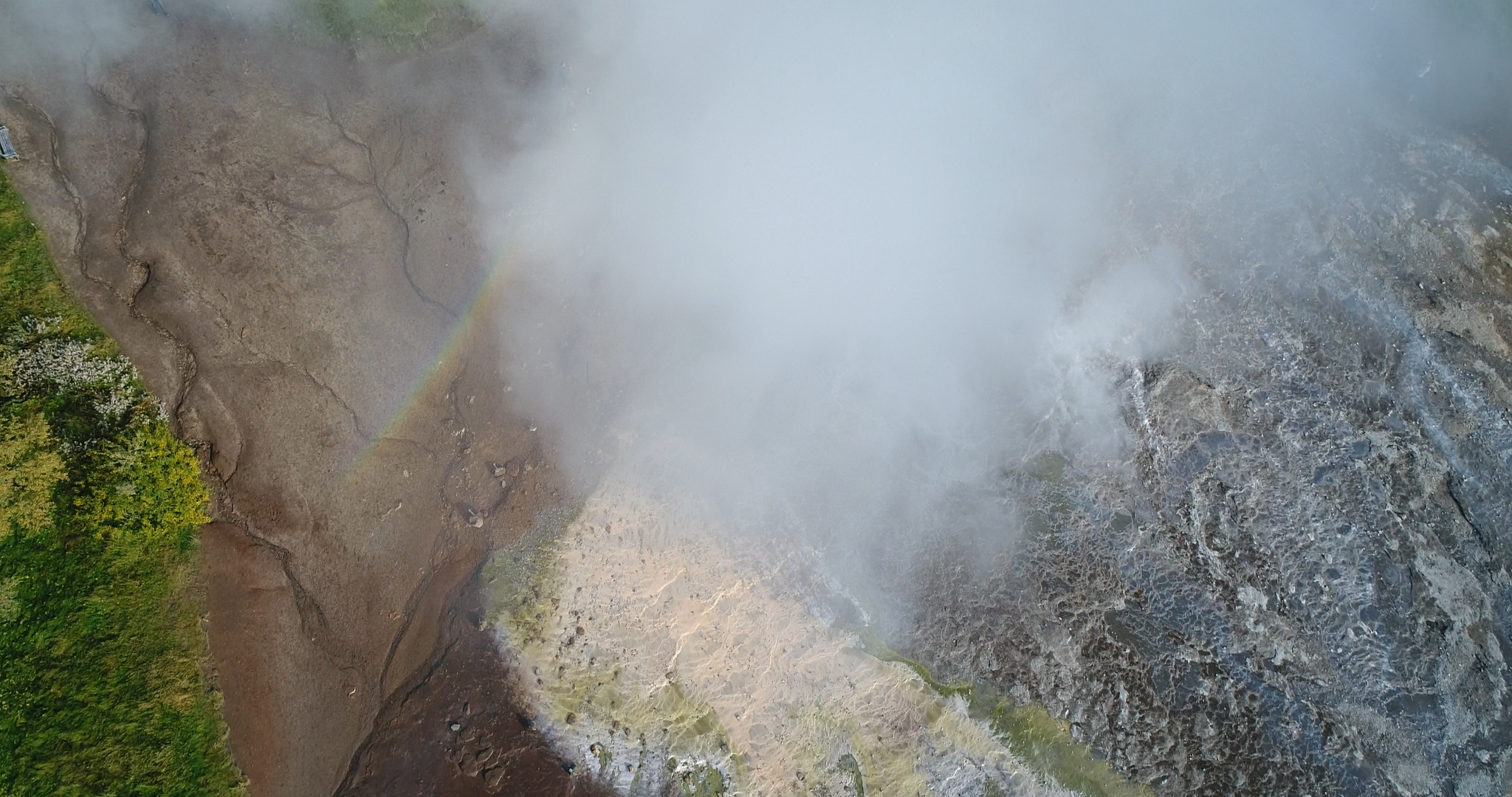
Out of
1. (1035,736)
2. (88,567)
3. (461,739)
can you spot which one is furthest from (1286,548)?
(88,567)

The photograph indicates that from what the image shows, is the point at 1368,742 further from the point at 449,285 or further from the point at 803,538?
the point at 449,285

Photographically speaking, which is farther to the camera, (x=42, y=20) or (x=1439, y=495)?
(x=1439, y=495)

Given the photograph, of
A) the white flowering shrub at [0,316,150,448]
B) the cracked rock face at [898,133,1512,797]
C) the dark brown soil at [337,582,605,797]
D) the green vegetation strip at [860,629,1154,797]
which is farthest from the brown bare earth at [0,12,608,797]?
the cracked rock face at [898,133,1512,797]

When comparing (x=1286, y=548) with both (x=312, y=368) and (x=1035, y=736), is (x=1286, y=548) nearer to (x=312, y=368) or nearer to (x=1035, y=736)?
(x=1035, y=736)

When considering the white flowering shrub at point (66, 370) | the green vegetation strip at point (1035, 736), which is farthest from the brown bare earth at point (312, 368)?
the green vegetation strip at point (1035, 736)

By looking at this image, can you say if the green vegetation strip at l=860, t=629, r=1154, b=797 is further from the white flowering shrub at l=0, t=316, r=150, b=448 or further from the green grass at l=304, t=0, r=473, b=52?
the green grass at l=304, t=0, r=473, b=52

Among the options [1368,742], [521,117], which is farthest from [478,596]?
[1368,742]

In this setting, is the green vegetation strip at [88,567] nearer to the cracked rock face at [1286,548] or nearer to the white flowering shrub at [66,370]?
the white flowering shrub at [66,370]
